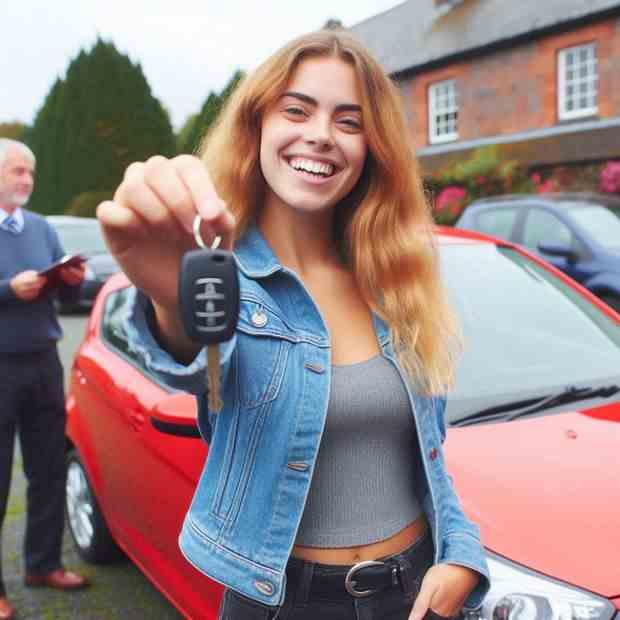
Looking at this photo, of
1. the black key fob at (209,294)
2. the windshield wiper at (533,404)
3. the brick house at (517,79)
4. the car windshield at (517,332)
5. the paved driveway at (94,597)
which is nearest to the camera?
the black key fob at (209,294)

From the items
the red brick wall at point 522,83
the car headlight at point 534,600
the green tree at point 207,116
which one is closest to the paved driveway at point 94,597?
the car headlight at point 534,600

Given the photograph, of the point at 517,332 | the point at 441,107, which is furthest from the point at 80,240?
the point at 517,332

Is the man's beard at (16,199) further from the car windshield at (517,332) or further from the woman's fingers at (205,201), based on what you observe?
the woman's fingers at (205,201)

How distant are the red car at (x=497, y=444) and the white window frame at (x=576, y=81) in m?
15.4

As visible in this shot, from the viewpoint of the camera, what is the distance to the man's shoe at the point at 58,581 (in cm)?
355

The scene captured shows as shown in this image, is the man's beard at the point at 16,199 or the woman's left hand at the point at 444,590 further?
the man's beard at the point at 16,199

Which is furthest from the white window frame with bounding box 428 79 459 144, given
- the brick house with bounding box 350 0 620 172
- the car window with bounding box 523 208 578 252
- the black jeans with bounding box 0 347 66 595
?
the black jeans with bounding box 0 347 66 595

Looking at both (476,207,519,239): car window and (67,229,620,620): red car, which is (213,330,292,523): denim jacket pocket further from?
(476,207,519,239): car window

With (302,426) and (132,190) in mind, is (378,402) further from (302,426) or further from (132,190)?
(132,190)

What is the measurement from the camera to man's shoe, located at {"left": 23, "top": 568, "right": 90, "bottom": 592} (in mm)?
3553

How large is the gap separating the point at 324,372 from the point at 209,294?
491mm

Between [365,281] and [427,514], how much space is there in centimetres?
48

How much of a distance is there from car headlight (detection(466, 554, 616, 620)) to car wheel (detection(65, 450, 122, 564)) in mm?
2306

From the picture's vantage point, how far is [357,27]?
88.5 feet
